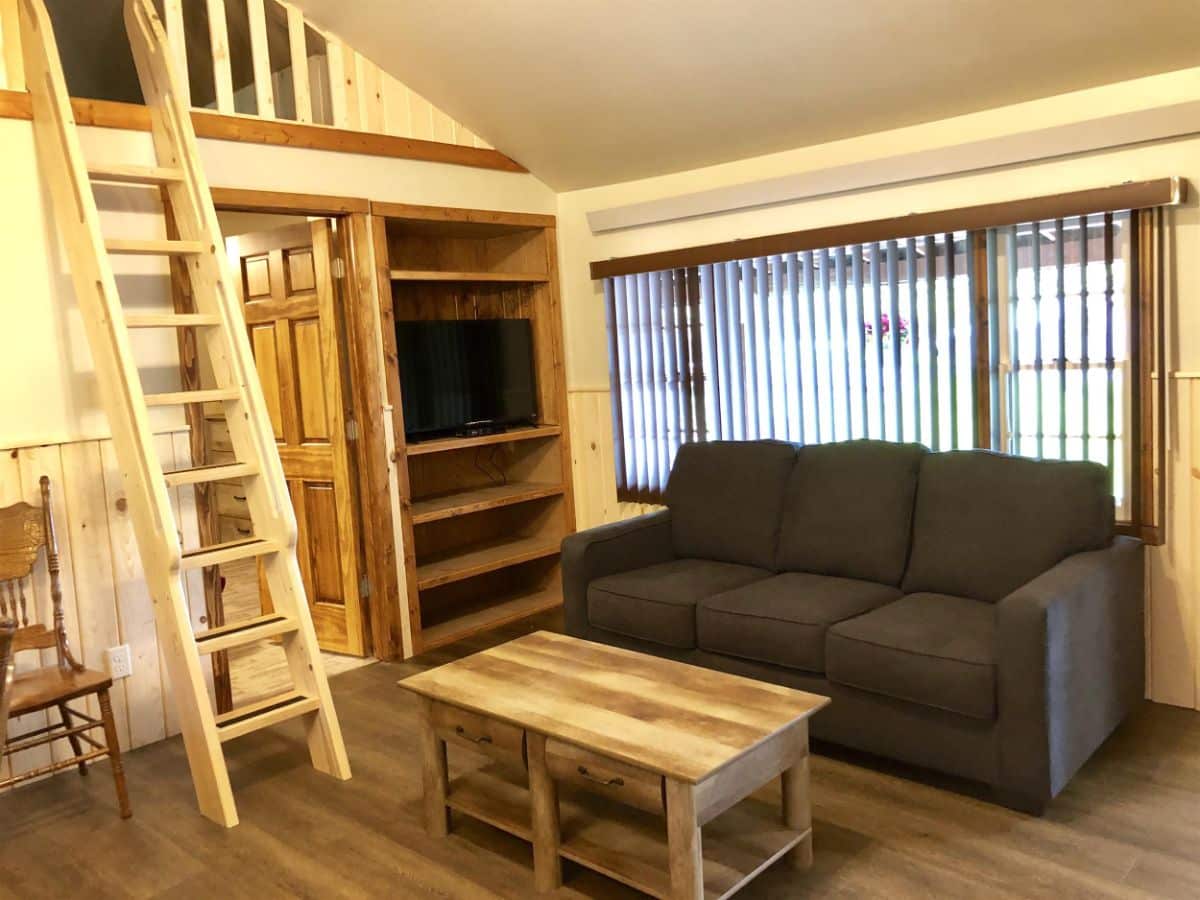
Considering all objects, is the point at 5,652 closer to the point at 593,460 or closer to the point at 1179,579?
the point at 1179,579

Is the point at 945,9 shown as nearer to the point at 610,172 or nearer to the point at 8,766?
the point at 610,172

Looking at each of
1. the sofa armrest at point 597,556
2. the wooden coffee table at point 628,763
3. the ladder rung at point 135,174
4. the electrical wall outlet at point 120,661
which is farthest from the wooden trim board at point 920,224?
the electrical wall outlet at point 120,661

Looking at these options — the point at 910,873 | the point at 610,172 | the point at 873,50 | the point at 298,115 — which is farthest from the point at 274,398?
the point at 910,873

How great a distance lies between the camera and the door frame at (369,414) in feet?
14.0

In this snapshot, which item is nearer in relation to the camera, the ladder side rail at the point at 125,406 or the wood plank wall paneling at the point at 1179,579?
the ladder side rail at the point at 125,406

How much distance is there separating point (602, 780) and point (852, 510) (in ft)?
5.45

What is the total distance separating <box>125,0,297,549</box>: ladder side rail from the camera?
330 centimetres

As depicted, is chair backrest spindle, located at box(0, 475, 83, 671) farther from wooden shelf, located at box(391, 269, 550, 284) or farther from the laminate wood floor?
wooden shelf, located at box(391, 269, 550, 284)

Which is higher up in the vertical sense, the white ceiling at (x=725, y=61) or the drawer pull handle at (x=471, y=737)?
the white ceiling at (x=725, y=61)

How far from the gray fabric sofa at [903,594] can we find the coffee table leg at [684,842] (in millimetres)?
963

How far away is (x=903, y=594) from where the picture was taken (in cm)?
339

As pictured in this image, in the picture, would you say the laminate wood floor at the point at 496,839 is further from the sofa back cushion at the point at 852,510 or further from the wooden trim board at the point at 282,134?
the wooden trim board at the point at 282,134

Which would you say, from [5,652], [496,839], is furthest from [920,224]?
[5,652]

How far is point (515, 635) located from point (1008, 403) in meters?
2.45
